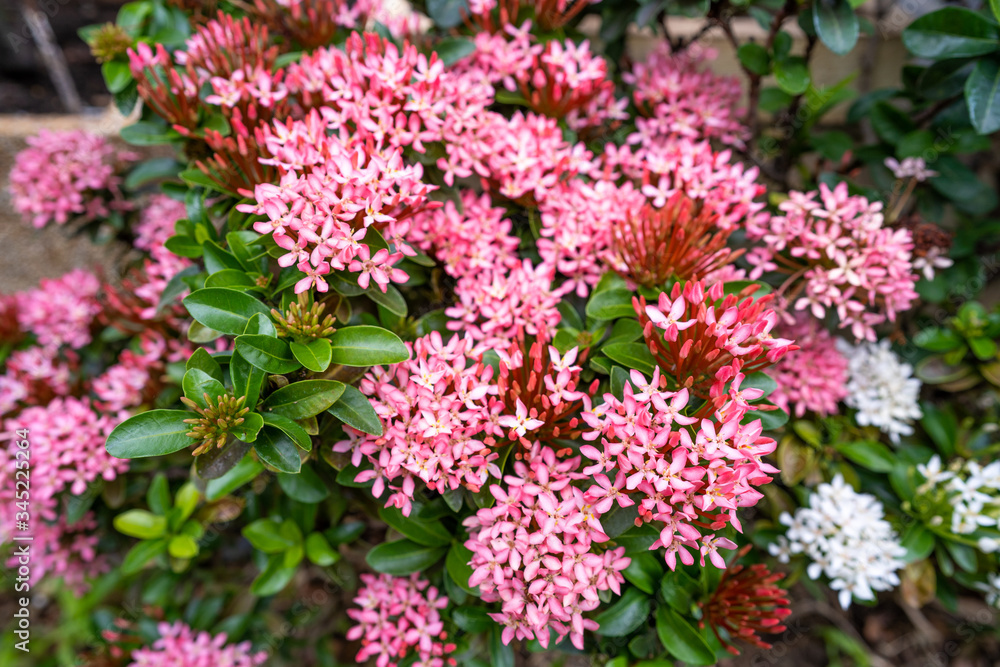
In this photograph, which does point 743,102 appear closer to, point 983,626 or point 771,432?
point 771,432

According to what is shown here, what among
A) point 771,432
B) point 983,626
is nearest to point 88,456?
point 771,432

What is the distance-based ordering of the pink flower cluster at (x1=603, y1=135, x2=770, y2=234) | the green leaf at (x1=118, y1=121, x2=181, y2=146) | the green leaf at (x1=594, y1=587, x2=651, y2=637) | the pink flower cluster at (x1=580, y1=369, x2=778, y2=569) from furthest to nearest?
the green leaf at (x1=118, y1=121, x2=181, y2=146), the pink flower cluster at (x1=603, y1=135, x2=770, y2=234), the green leaf at (x1=594, y1=587, x2=651, y2=637), the pink flower cluster at (x1=580, y1=369, x2=778, y2=569)

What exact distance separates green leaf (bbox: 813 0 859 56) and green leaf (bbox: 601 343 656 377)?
132 centimetres

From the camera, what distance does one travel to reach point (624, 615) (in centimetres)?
173

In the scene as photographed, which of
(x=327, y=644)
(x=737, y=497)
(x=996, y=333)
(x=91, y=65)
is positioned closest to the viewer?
(x=737, y=497)

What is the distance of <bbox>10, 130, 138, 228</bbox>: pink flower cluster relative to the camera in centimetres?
254

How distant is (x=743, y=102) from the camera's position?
3.09 m

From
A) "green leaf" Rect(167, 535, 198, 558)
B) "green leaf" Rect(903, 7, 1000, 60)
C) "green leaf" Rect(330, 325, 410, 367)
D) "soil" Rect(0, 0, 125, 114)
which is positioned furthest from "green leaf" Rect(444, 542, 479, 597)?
"soil" Rect(0, 0, 125, 114)

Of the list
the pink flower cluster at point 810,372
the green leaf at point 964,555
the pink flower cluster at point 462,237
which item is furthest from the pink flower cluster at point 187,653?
the green leaf at point 964,555

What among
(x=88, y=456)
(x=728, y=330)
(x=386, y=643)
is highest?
(x=728, y=330)

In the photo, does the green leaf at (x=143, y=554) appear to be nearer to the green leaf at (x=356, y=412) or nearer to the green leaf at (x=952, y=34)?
the green leaf at (x=356, y=412)

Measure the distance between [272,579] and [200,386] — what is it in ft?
3.19

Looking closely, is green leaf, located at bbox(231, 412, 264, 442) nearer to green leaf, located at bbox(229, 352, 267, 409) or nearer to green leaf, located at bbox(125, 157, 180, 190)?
green leaf, located at bbox(229, 352, 267, 409)

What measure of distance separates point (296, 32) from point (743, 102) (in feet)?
7.12
